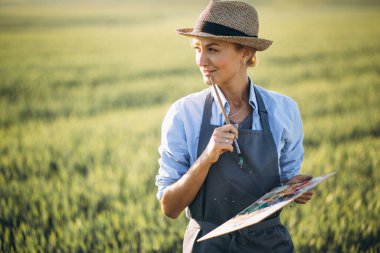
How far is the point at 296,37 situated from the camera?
25.8m

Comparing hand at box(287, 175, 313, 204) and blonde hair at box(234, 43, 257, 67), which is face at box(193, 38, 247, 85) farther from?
hand at box(287, 175, 313, 204)

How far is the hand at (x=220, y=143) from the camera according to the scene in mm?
1635

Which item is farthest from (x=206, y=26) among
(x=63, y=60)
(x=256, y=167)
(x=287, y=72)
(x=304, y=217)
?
(x=63, y=60)

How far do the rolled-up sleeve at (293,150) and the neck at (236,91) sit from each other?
23 cm

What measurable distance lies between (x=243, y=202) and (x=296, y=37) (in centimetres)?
2541

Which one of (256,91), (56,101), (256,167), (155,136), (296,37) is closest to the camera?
(256,167)

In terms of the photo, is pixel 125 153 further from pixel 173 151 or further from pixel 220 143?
pixel 220 143

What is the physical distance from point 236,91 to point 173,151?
0.44 meters

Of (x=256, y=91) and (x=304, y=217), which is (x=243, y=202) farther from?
(x=304, y=217)

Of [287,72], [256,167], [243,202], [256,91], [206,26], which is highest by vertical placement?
[206,26]

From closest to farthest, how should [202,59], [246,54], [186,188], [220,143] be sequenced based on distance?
[220,143] < [186,188] < [202,59] < [246,54]

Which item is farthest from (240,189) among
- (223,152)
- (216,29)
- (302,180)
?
(216,29)

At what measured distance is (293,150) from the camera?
6.63 feet

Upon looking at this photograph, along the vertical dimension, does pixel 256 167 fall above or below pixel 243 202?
above
